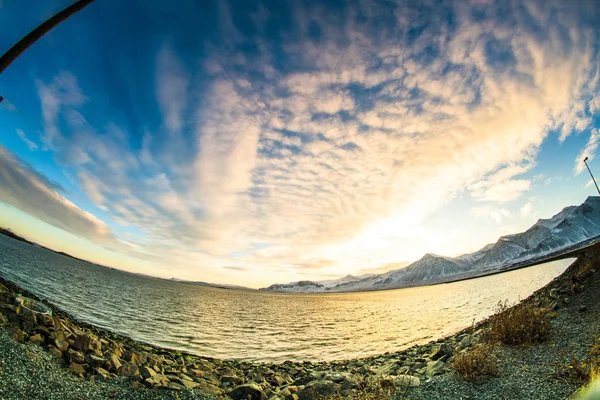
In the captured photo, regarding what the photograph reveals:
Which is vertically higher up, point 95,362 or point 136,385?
point 95,362

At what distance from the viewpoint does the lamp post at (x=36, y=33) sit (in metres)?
6.75

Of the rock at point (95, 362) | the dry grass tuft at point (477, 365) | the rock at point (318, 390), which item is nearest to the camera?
the dry grass tuft at point (477, 365)

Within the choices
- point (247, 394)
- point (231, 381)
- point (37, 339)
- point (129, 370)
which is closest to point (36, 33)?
point (37, 339)

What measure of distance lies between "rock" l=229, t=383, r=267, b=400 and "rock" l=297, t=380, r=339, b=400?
4.97ft

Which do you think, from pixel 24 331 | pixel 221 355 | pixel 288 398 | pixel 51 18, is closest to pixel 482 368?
pixel 288 398

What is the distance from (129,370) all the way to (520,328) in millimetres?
15999

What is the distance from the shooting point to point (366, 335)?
29.0 metres

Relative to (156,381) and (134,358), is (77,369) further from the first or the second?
(134,358)

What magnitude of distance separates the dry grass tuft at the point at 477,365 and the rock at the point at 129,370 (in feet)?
38.5

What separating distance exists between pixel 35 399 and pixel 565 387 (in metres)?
13.8

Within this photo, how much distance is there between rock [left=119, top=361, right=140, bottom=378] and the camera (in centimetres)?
892

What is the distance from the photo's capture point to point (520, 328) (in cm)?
1042

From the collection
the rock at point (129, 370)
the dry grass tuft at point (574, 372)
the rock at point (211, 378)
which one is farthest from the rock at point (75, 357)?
the dry grass tuft at point (574, 372)

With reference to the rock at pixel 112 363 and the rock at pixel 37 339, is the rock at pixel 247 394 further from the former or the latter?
the rock at pixel 37 339
